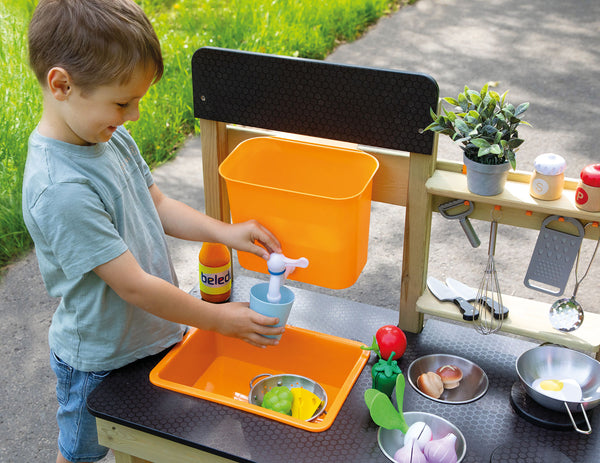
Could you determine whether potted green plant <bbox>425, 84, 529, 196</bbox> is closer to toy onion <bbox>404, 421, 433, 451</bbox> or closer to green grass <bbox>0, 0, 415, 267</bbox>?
toy onion <bbox>404, 421, 433, 451</bbox>

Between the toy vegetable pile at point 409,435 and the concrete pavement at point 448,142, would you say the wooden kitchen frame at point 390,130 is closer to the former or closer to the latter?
the toy vegetable pile at point 409,435

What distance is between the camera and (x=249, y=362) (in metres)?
1.82

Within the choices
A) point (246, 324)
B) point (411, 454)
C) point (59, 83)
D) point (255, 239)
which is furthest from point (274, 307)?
point (59, 83)

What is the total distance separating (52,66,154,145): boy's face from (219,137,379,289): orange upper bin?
30 centimetres

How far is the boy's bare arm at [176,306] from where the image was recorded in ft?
4.52

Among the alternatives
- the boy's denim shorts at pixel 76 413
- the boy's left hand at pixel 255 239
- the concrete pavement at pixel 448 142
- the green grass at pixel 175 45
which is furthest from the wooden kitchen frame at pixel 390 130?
the green grass at pixel 175 45

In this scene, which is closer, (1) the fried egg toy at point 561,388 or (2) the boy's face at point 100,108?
(2) the boy's face at point 100,108

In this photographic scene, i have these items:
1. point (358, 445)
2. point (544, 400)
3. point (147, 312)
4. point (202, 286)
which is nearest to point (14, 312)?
point (202, 286)

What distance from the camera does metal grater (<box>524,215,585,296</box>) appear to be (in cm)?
148

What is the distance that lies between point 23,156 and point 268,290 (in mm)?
2024

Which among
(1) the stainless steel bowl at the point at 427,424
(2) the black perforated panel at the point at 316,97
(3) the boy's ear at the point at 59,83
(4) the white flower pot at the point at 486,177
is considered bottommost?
(1) the stainless steel bowl at the point at 427,424

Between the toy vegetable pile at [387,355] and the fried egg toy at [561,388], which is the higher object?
the toy vegetable pile at [387,355]

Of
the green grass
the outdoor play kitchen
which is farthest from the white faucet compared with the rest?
the green grass

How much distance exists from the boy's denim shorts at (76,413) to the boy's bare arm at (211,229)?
38 centimetres
